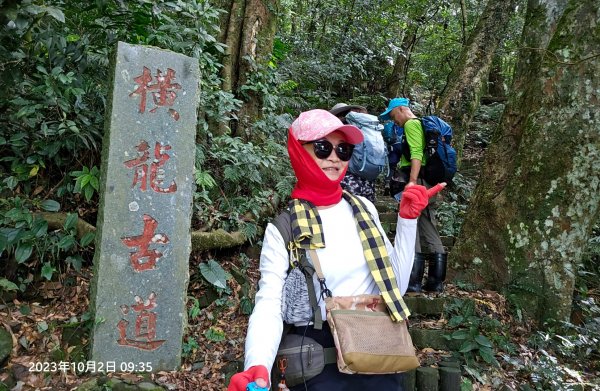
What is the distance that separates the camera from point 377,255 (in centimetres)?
192

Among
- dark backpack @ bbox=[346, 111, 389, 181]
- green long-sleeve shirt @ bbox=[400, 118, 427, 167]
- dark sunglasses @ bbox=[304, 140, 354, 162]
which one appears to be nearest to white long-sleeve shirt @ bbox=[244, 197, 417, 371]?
dark sunglasses @ bbox=[304, 140, 354, 162]

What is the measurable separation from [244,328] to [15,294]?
2.27m

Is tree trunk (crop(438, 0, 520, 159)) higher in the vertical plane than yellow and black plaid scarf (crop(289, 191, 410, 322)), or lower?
higher

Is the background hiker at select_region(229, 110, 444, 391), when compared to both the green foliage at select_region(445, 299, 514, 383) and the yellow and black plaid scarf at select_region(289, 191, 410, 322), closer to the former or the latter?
the yellow and black plaid scarf at select_region(289, 191, 410, 322)

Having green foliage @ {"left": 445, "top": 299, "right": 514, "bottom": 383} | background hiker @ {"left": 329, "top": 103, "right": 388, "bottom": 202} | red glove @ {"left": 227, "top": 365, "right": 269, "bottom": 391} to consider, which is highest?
background hiker @ {"left": 329, "top": 103, "right": 388, "bottom": 202}

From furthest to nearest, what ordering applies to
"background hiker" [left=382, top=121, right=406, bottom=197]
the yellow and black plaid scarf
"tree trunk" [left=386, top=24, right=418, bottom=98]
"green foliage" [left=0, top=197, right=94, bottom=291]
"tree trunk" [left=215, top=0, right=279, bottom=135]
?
1. "tree trunk" [left=386, top=24, right=418, bottom=98]
2. "tree trunk" [left=215, top=0, right=279, bottom=135]
3. "background hiker" [left=382, top=121, right=406, bottom=197]
4. "green foliage" [left=0, top=197, right=94, bottom=291]
5. the yellow and black plaid scarf

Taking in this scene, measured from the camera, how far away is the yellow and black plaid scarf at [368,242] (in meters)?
1.85

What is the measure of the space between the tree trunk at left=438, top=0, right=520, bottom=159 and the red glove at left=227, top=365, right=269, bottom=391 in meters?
8.09

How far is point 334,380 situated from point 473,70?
28.1 ft

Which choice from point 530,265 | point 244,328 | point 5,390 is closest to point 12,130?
point 5,390

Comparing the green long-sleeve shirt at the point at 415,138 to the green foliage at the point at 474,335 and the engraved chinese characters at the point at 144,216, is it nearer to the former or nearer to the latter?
the green foliage at the point at 474,335

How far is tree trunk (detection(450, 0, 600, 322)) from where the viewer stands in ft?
14.0

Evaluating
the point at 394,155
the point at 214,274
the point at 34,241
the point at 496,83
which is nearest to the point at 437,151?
the point at 394,155

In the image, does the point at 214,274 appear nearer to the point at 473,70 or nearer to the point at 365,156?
the point at 365,156
